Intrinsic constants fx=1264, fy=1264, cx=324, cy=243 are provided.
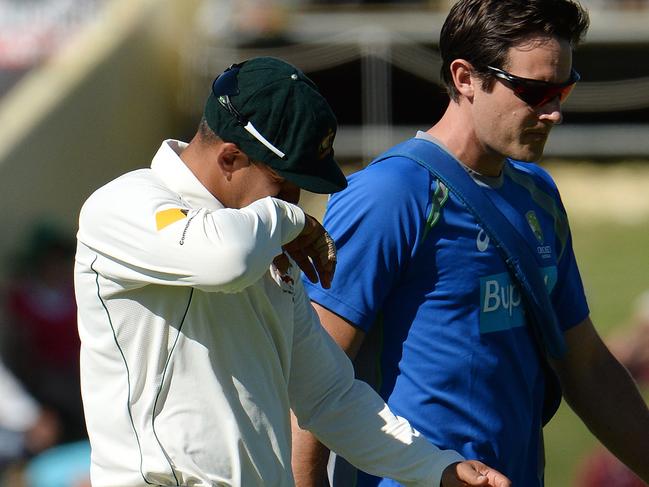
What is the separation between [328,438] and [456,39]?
3.45 ft

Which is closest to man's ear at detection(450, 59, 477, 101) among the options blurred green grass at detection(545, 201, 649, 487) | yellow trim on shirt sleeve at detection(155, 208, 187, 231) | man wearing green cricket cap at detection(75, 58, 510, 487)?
man wearing green cricket cap at detection(75, 58, 510, 487)

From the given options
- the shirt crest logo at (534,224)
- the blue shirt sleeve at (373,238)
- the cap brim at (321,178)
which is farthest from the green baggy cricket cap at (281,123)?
the shirt crest logo at (534,224)

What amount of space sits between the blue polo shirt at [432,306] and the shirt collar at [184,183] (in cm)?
54

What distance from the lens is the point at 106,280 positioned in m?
2.33

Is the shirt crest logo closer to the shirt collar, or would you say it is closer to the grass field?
the shirt collar

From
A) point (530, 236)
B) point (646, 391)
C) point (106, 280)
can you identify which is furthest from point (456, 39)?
point (646, 391)

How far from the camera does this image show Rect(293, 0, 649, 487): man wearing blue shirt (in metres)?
2.90

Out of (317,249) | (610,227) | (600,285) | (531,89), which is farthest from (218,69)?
(317,249)

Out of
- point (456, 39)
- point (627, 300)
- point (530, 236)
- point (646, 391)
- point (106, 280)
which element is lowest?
point (627, 300)

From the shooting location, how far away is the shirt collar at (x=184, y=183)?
242 centimetres

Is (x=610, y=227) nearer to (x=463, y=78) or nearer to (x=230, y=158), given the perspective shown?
(x=463, y=78)

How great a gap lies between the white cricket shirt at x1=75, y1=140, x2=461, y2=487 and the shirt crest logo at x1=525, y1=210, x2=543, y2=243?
0.93 metres

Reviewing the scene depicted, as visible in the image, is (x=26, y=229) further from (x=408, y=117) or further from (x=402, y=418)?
(x=402, y=418)

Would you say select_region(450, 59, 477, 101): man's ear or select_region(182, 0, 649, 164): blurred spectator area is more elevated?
select_region(450, 59, 477, 101): man's ear
